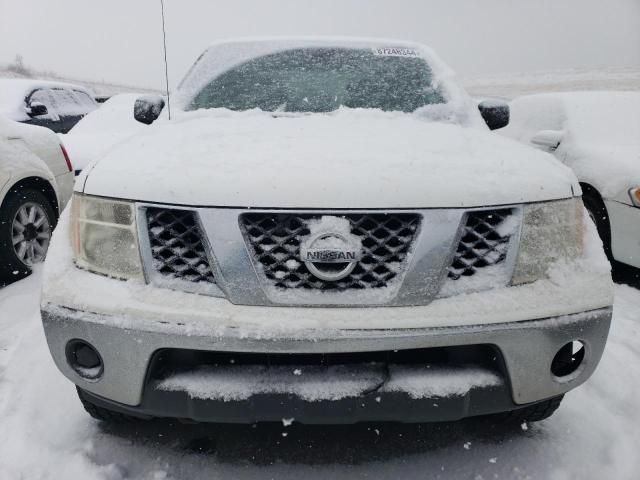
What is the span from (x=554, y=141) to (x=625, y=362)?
2638mm

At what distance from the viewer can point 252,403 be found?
5.03 ft

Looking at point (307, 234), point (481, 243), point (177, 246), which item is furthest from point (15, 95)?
point (481, 243)

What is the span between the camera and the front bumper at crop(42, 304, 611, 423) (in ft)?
4.90

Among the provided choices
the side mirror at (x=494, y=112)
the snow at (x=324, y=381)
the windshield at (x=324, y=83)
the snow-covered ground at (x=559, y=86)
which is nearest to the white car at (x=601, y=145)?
the side mirror at (x=494, y=112)

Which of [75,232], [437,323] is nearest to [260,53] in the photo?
[75,232]

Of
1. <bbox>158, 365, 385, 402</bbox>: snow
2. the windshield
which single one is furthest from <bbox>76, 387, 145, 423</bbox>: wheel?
the windshield

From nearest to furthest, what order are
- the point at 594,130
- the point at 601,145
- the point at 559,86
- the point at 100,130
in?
the point at 601,145
the point at 594,130
the point at 100,130
the point at 559,86

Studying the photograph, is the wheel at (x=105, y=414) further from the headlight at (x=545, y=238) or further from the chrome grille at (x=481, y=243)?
the headlight at (x=545, y=238)

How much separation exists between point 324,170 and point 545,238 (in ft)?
2.47

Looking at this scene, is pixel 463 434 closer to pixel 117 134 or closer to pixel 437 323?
pixel 437 323

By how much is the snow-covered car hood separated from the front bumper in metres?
0.38

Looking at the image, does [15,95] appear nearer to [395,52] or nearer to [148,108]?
[148,108]

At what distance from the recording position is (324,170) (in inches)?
64.2

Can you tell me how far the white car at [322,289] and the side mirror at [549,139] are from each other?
327 centimetres
